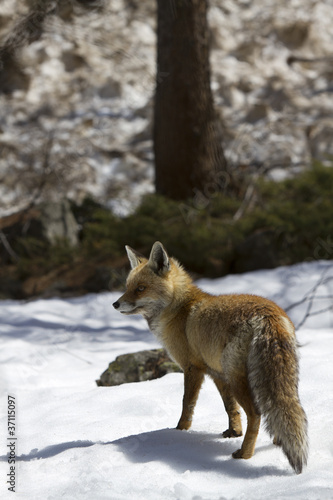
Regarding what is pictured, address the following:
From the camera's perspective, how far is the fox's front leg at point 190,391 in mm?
3842

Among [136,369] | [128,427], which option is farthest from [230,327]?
[136,369]

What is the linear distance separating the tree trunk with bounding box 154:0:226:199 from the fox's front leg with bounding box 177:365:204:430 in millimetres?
6957

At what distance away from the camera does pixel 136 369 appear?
5.41m

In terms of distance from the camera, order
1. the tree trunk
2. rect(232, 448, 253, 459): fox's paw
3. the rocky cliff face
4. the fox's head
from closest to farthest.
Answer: rect(232, 448, 253, 459): fox's paw, the fox's head, the tree trunk, the rocky cliff face

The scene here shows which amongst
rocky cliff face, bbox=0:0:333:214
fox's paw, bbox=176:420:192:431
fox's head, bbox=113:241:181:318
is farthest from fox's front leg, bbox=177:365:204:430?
rocky cliff face, bbox=0:0:333:214

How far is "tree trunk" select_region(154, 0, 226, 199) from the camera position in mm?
10445

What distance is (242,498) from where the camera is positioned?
2.87m

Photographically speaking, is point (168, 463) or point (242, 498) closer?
point (242, 498)

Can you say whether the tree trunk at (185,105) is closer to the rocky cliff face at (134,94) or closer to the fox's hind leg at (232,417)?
the rocky cliff face at (134,94)

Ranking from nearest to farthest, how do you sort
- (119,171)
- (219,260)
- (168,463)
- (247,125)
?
(168,463) < (219,260) < (119,171) < (247,125)

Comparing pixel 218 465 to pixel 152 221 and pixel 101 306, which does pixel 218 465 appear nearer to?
pixel 101 306

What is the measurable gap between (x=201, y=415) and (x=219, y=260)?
5082 mm

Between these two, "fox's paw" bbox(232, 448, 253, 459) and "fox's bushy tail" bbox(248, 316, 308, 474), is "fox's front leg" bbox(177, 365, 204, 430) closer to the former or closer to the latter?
"fox's paw" bbox(232, 448, 253, 459)

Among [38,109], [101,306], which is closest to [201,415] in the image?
[101,306]
